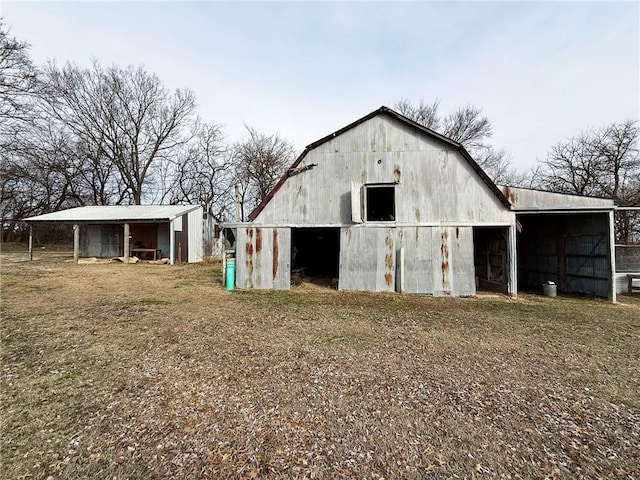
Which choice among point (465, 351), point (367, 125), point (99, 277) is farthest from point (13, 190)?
point (465, 351)

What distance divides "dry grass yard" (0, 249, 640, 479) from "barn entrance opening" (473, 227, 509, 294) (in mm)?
3686

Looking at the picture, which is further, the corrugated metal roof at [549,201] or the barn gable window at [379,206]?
the barn gable window at [379,206]

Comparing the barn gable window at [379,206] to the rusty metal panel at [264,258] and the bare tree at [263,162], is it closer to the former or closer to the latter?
the rusty metal panel at [264,258]

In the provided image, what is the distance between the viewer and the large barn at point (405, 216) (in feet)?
33.6

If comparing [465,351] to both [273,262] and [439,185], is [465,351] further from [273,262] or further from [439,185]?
[273,262]

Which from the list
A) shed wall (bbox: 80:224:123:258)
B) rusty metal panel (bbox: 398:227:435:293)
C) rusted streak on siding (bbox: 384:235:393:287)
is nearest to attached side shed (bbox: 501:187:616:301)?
rusty metal panel (bbox: 398:227:435:293)

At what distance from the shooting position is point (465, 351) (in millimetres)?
5258

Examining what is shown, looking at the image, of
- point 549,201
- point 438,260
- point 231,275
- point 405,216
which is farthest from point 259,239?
point 549,201

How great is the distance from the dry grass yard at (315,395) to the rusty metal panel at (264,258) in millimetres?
3525

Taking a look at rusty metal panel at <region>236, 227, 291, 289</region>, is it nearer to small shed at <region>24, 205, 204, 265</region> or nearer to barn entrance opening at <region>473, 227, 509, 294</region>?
barn entrance opening at <region>473, 227, 509, 294</region>

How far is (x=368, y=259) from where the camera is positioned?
10.7m

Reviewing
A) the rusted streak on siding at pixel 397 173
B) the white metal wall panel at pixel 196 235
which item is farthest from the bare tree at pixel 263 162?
the rusted streak on siding at pixel 397 173

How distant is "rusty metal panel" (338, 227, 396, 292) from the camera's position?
10.5m

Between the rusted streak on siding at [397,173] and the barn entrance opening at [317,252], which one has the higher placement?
the rusted streak on siding at [397,173]
